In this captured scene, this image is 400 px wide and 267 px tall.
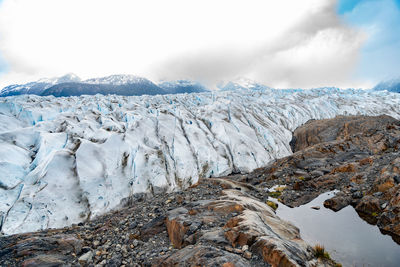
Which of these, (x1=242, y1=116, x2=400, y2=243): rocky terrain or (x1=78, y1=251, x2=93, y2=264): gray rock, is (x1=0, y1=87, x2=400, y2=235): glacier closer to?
(x1=242, y1=116, x2=400, y2=243): rocky terrain

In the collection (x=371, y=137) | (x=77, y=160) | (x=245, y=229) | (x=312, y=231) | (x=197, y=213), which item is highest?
(x=371, y=137)

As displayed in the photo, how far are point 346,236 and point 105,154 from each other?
26.5m

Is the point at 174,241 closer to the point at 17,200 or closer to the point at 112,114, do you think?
the point at 17,200

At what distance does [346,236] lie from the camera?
7309mm

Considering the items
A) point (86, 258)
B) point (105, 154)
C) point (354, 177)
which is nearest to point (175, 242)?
point (86, 258)

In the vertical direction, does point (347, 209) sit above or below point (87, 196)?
above

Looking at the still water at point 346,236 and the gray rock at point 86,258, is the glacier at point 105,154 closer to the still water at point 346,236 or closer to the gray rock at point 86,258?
the gray rock at point 86,258

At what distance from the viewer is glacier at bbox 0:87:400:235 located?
2072cm

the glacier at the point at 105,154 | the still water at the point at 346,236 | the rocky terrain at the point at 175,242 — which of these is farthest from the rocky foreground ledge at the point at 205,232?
the glacier at the point at 105,154

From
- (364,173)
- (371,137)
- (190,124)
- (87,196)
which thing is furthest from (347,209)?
(190,124)

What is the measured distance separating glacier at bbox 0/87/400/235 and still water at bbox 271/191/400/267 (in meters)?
21.0

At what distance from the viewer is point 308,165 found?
683 inches

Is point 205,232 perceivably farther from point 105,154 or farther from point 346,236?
point 105,154

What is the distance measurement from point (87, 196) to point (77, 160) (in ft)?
14.8
